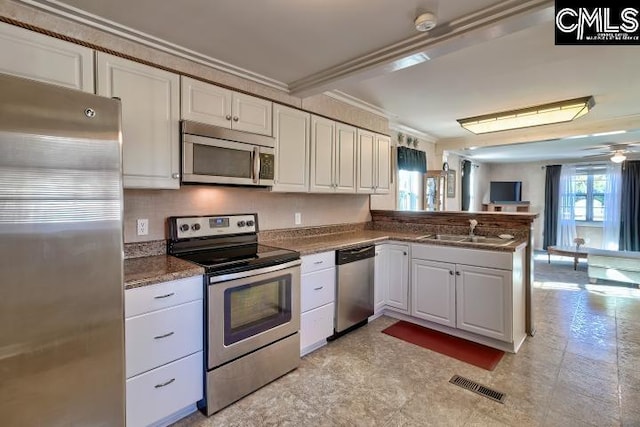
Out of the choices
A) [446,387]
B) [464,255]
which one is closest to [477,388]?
[446,387]

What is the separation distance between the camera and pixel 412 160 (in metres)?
4.93

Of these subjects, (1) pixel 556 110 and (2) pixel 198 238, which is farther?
(1) pixel 556 110

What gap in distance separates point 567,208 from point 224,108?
8.82 m

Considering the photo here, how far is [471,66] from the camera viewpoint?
262cm

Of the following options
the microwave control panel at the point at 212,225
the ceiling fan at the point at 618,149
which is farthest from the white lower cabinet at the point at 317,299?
the ceiling fan at the point at 618,149

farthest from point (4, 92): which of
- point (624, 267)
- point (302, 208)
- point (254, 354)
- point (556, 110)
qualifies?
point (624, 267)

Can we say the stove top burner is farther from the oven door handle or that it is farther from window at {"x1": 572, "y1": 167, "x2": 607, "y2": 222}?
window at {"x1": 572, "y1": 167, "x2": 607, "y2": 222}

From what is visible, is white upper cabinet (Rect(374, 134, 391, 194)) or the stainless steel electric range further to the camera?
white upper cabinet (Rect(374, 134, 391, 194))

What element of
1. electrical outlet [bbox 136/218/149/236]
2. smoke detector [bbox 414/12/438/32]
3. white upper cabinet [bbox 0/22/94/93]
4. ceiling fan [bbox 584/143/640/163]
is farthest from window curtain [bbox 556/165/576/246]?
white upper cabinet [bbox 0/22/94/93]

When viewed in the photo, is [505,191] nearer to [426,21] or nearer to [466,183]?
[466,183]

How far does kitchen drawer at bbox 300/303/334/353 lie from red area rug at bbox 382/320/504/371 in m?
0.70

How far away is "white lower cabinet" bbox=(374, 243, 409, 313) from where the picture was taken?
3.29m

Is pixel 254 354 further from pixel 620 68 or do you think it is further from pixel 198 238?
pixel 620 68

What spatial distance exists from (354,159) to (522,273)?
199 cm
